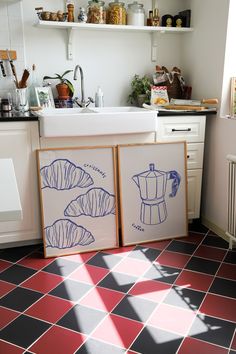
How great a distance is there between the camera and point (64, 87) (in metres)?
Result: 2.86

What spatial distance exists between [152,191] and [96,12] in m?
1.43

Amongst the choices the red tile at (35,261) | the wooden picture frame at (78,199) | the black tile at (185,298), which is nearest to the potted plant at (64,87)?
the wooden picture frame at (78,199)

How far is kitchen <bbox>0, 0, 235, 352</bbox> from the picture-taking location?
2.72m

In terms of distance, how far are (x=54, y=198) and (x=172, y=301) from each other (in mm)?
1031

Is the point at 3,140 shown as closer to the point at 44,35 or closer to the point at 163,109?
the point at 44,35

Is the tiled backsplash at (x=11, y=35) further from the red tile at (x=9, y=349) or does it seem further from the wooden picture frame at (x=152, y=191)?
the red tile at (x=9, y=349)

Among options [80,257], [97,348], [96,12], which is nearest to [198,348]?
[97,348]

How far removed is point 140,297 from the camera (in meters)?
2.03

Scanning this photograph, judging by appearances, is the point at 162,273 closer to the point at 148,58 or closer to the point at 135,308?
the point at 135,308

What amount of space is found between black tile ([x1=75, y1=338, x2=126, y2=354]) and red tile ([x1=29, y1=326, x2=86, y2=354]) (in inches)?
1.1

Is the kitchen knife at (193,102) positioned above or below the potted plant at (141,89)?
below

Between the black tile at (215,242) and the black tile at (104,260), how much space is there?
71cm

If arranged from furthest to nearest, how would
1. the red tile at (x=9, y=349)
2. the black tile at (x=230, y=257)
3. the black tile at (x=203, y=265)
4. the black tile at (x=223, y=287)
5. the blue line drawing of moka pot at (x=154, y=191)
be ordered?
1. the blue line drawing of moka pot at (x=154, y=191)
2. the black tile at (x=230, y=257)
3. the black tile at (x=203, y=265)
4. the black tile at (x=223, y=287)
5. the red tile at (x=9, y=349)

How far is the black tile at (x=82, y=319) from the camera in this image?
1783 mm
